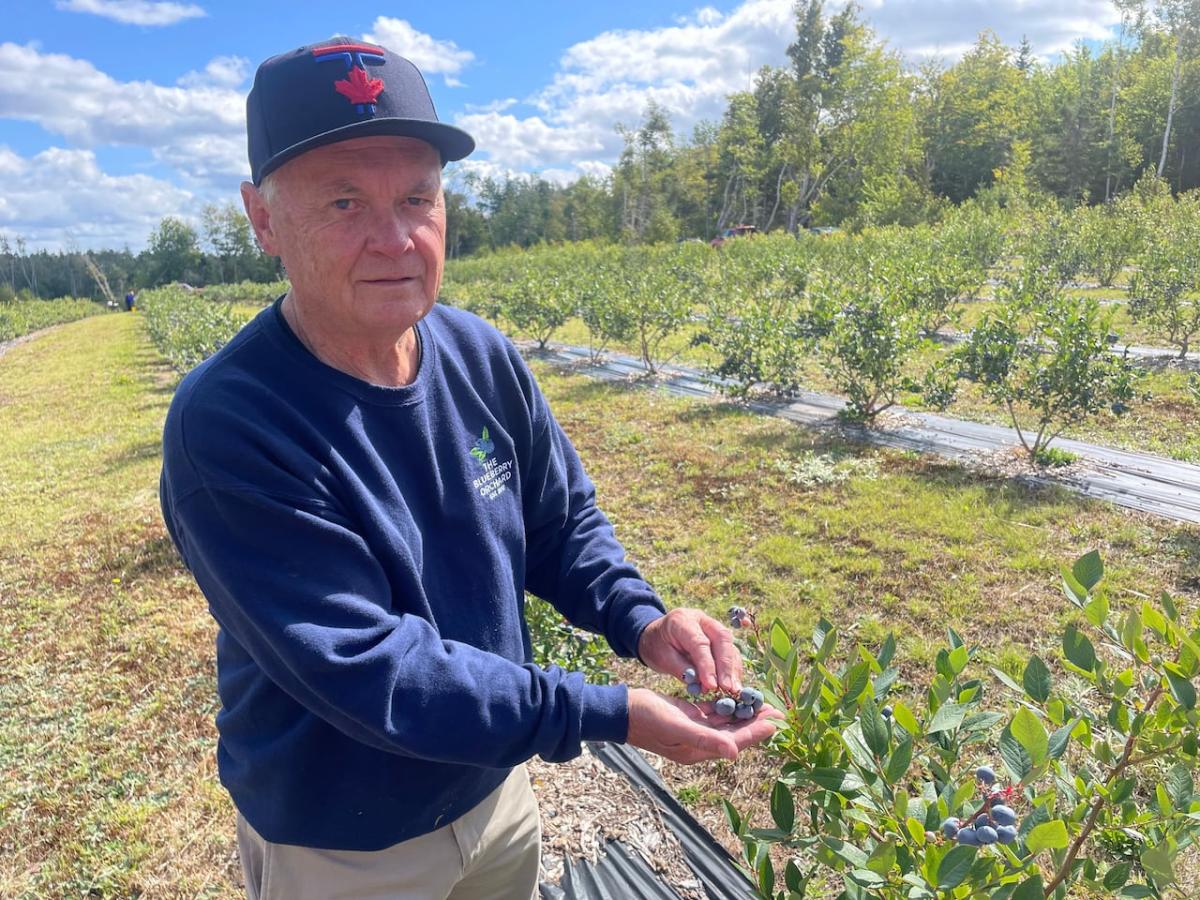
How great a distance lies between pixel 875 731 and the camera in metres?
1.05

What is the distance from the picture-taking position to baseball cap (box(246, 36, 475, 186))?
3.79ft

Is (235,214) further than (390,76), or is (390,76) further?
(235,214)

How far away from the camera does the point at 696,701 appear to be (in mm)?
1350

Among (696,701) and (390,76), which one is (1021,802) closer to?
(696,701)

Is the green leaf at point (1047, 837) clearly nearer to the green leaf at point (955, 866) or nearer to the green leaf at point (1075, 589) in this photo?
the green leaf at point (955, 866)

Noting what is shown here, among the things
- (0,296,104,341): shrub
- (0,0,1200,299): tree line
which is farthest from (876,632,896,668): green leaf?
(0,296,104,341): shrub

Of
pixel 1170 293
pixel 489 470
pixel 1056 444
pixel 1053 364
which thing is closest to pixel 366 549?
pixel 489 470

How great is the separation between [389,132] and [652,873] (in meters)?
2.24

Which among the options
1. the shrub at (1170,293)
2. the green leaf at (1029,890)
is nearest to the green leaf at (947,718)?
the green leaf at (1029,890)

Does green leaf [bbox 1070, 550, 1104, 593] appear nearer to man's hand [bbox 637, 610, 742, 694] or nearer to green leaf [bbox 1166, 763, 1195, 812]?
green leaf [bbox 1166, 763, 1195, 812]

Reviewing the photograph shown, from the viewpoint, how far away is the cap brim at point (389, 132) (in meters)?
1.15

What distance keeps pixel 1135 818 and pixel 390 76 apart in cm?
151

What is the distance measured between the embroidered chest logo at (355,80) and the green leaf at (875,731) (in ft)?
3.63

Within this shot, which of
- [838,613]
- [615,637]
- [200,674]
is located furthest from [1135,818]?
[200,674]
